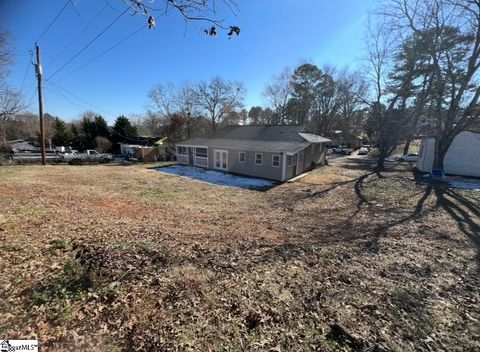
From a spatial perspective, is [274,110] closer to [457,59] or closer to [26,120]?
[457,59]

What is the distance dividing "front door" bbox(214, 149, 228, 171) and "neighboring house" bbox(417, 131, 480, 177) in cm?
1740

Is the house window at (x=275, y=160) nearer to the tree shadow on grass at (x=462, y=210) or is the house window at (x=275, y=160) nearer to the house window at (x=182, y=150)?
the tree shadow on grass at (x=462, y=210)

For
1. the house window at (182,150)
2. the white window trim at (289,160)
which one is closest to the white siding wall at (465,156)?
the white window trim at (289,160)

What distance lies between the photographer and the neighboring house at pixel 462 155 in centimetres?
1841

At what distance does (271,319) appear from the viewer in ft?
10.6

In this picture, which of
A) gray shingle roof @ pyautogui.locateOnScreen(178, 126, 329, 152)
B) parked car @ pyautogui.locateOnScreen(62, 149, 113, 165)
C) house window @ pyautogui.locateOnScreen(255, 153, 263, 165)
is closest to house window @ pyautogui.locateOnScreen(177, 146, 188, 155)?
gray shingle roof @ pyautogui.locateOnScreen(178, 126, 329, 152)

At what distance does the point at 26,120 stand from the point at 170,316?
67.8 meters

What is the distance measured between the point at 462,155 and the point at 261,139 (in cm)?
1640

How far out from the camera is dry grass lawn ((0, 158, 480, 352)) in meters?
2.91

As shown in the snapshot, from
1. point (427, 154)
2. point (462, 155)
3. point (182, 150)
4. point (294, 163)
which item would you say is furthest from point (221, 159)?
point (462, 155)

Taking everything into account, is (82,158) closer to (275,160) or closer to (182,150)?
(182,150)

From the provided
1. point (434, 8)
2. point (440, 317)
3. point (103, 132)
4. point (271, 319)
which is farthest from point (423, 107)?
point (103, 132)

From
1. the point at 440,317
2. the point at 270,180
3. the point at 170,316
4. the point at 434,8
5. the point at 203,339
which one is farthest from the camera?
the point at 270,180

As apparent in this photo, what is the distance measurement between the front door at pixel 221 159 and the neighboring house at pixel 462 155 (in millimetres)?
17401
